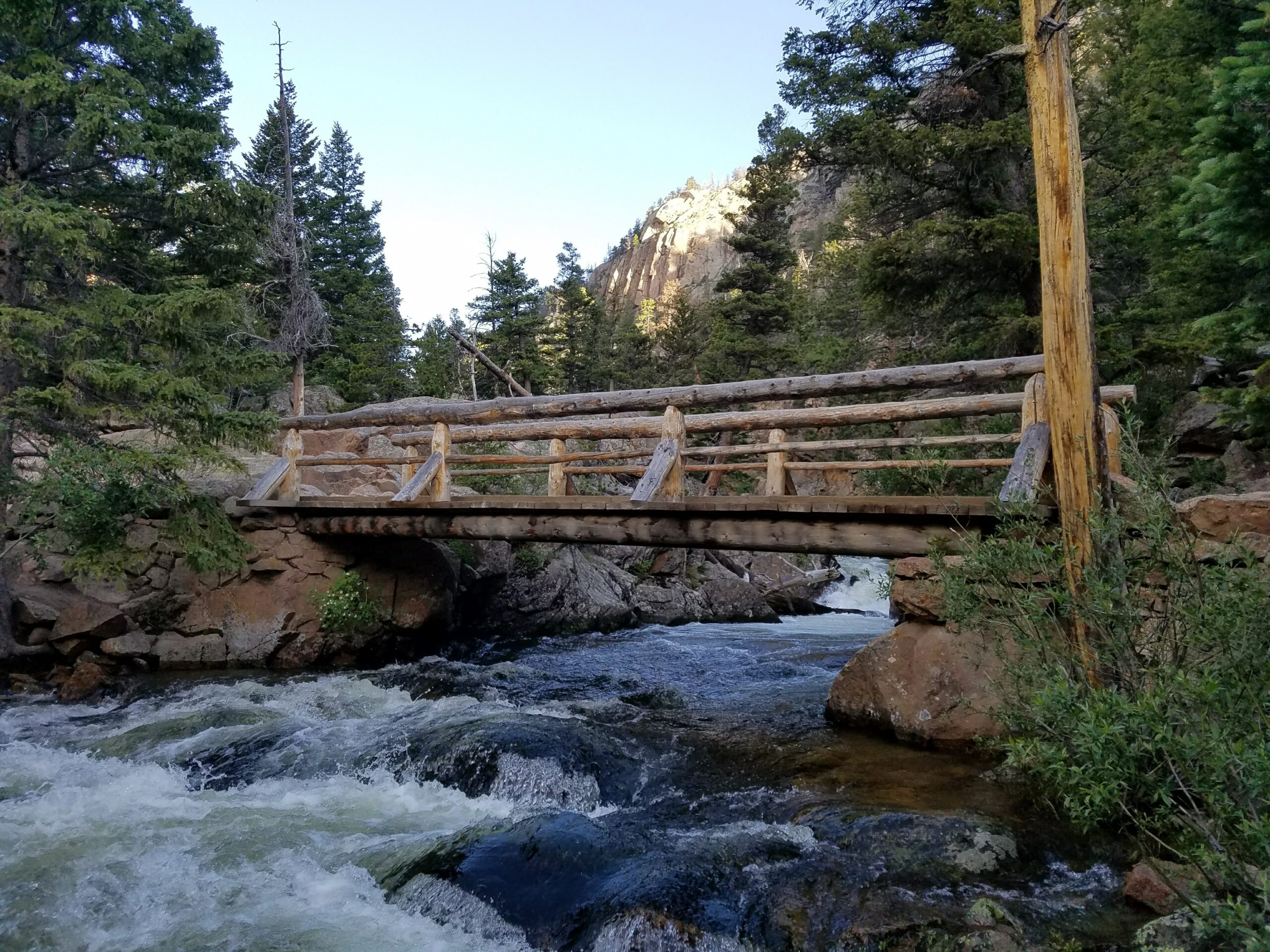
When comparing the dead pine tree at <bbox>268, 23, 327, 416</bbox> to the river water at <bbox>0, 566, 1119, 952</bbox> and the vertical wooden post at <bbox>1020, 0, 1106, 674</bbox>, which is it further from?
the vertical wooden post at <bbox>1020, 0, 1106, 674</bbox>

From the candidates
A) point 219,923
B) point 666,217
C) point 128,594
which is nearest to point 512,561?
point 128,594

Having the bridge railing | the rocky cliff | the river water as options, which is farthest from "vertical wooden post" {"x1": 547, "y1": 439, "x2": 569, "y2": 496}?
the rocky cliff

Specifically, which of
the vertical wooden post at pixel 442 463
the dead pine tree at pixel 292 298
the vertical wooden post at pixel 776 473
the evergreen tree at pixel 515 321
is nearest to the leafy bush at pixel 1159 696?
the vertical wooden post at pixel 776 473

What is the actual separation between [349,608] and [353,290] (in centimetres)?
2238

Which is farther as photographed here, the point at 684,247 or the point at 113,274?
the point at 684,247

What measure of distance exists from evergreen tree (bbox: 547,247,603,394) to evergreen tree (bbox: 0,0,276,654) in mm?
19960

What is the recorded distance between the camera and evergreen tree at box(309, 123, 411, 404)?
1014 inches

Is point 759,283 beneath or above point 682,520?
above

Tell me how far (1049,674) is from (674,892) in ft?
7.01

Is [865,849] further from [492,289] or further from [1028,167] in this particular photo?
[492,289]

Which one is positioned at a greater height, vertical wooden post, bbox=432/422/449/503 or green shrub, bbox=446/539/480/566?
vertical wooden post, bbox=432/422/449/503

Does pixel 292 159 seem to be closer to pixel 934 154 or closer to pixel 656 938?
pixel 934 154

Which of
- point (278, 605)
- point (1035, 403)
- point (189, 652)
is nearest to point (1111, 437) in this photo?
point (1035, 403)

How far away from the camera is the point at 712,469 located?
10102 millimetres
